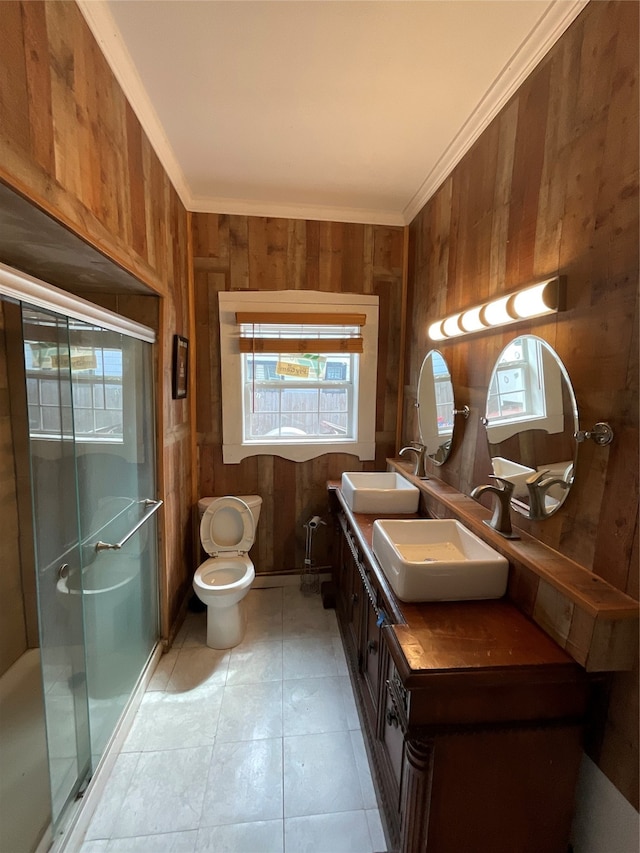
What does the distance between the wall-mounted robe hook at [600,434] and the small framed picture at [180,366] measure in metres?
2.05

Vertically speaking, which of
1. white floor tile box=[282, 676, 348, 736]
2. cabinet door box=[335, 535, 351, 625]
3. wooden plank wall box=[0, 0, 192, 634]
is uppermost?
wooden plank wall box=[0, 0, 192, 634]

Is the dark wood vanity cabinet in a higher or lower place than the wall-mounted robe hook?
lower

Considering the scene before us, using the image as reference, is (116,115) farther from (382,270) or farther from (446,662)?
(446,662)

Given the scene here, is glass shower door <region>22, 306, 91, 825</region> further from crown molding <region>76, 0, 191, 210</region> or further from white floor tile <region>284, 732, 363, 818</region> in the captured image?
crown molding <region>76, 0, 191, 210</region>

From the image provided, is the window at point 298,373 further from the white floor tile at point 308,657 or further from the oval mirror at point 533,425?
the oval mirror at point 533,425

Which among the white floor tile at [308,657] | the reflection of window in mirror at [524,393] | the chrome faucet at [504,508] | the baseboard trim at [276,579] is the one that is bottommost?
the white floor tile at [308,657]

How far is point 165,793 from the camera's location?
145cm

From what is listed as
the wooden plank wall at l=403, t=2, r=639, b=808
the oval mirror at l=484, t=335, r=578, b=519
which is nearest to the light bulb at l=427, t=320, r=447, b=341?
the wooden plank wall at l=403, t=2, r=639, b=808

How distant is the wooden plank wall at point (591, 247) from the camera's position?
956 mm

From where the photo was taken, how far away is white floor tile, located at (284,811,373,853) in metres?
1.29

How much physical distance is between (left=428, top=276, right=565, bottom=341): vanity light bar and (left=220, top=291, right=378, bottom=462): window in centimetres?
87

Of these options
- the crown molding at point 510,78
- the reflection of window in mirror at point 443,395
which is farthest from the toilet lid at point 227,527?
the crown molding at point 510,78

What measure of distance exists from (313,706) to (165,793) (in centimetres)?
69

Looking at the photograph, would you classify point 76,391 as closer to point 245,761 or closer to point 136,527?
point 136,527
